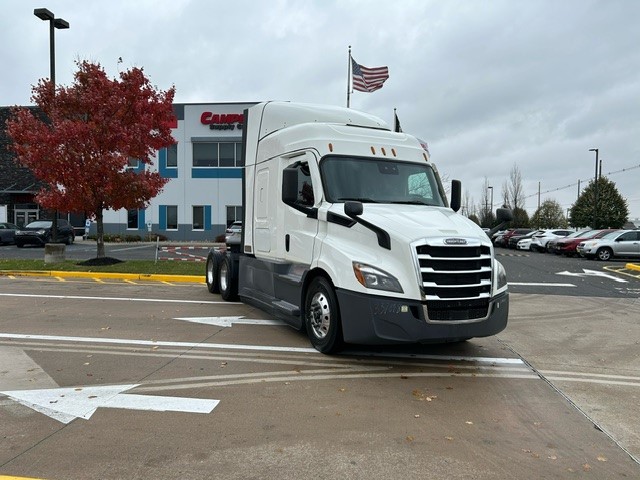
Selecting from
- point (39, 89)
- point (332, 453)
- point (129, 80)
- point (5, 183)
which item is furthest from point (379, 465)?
point (5, 183)

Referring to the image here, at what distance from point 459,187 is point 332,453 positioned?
509 cm

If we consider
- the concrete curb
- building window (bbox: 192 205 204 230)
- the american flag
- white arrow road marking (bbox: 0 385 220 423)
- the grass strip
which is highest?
the american flag

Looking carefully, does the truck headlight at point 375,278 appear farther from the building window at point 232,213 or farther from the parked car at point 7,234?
the building window at point 232,213

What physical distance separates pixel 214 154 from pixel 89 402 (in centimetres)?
3260

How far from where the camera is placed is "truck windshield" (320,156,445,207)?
265 inches

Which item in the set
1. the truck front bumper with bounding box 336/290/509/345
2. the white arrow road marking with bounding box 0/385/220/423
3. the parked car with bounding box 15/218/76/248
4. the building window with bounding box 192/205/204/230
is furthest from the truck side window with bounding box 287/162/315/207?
the building window with bounding box 192/205/204/230

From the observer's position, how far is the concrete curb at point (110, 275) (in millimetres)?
14711

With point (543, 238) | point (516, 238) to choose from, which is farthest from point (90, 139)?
point (516, 238)

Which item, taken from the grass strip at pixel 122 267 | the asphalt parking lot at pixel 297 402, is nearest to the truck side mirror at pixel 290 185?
the asphalt parking lot at pixel 297 402

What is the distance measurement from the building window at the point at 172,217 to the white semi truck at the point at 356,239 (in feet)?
94.5

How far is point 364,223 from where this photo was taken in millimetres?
5914

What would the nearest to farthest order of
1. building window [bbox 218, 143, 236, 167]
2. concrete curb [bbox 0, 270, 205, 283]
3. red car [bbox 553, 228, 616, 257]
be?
concrete curb [bbox 0, 270, 205, 283] → red car [bbox 553, 228, 616, 257] → building window [bbox 218, 143, 236, 167]

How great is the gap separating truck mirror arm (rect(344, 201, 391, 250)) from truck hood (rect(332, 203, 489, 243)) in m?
0.07

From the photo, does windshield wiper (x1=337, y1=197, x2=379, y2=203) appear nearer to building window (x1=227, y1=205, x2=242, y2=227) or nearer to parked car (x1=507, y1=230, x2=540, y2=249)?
building window (x1=227, y1=205, x2=242, y2=227)
